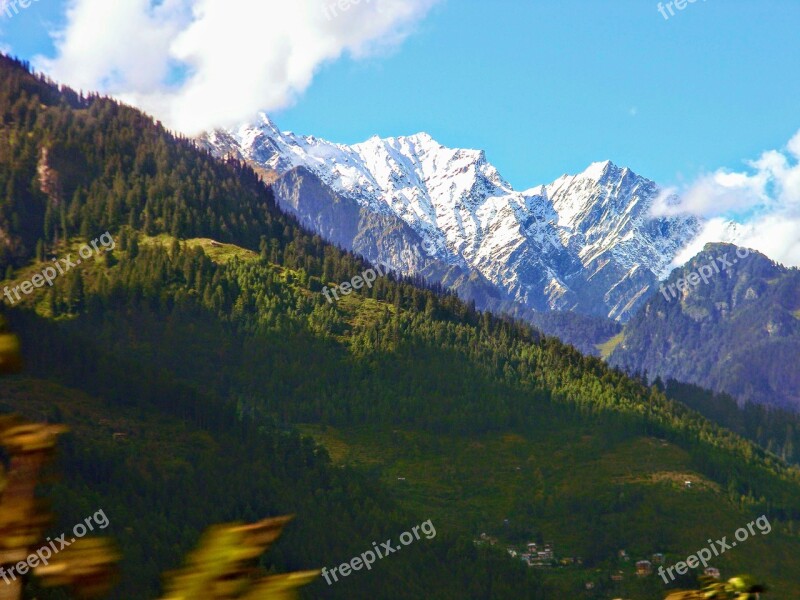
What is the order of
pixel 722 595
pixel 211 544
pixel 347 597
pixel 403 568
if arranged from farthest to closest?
pixel 403 568 → pixel 347 597 → pixel 722 595 → pixel 211 544

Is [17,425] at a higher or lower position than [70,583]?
higher

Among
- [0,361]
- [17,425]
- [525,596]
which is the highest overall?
[0,361]

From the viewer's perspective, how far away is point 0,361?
5.60m

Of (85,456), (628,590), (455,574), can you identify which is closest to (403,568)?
(455,574)

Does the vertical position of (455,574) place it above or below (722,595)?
below

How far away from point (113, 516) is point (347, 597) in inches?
1700

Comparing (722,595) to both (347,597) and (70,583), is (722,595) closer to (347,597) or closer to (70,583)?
(70,583)

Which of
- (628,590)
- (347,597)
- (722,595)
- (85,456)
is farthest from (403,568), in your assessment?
(722,595)

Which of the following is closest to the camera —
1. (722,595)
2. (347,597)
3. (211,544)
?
(211,544)

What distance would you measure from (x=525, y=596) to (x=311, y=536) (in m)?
42.4

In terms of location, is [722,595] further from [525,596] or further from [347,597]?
[525,596]

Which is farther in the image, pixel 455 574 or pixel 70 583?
pixel 455 574

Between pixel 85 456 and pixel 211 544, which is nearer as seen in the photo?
pixel 211 544

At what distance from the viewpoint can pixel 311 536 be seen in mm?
195250
